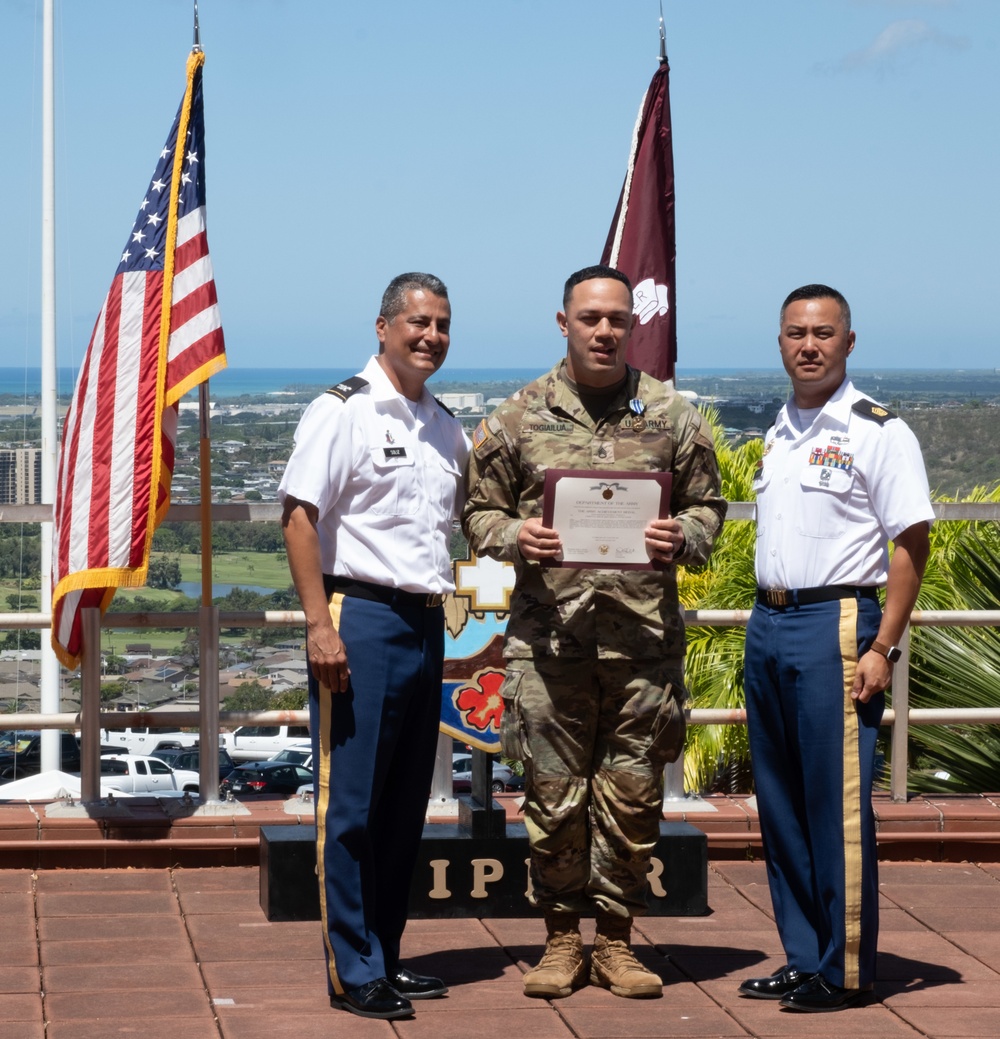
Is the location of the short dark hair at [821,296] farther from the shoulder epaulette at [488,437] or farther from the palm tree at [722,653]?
the palm tree at [722,653]

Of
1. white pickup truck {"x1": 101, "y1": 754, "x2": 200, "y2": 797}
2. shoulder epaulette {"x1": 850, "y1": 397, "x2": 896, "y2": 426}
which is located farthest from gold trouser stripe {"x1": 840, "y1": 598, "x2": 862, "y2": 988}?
white pickup truck {"x1": 101, "y1": 754, "x2": 200, "y2": 797}

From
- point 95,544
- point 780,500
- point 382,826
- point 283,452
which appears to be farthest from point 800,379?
point 95,544

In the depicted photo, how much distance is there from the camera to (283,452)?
6.02 m

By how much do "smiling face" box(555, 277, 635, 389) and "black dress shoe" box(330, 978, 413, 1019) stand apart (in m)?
1.76

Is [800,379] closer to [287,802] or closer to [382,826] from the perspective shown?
[382,826]

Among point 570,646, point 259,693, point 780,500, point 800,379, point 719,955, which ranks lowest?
point 719,955

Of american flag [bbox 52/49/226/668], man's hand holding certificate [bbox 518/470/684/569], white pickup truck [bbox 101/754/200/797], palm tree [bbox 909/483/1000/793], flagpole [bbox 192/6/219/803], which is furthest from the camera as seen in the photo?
white pickup truck [bbox 101/754/200/797]

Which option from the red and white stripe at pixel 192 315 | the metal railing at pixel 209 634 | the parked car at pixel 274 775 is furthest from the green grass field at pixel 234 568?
the parked car at pixel 274 775

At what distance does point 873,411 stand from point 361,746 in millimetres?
1680

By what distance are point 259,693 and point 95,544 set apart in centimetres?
131

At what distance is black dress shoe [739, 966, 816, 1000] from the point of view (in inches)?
177

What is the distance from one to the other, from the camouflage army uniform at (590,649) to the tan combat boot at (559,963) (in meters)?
0.08

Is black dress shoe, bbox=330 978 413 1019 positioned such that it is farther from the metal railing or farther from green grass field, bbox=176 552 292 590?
green grass field, bbox=176 552 292 590

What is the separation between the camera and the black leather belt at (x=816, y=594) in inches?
173
